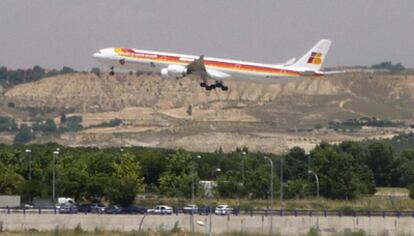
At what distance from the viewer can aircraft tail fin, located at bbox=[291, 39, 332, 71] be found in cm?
16262

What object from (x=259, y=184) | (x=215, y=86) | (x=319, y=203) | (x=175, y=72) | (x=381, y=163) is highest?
(x=175, y=72)

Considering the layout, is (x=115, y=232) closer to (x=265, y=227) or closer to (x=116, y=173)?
(x=265, y=227)

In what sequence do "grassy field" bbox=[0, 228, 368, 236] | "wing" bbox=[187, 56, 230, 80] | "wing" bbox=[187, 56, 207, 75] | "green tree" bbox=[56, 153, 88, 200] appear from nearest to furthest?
1. "grassy field" bbox=[0, 228, 368, 236]
2. "green tree" bbox=[56, 153, 88, 200]
3. "wing" bbox=[187, 56, 207, 75]
4. "wing" bbox=[187, 56, 230, 80]

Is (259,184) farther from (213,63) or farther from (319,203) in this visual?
(213,63)

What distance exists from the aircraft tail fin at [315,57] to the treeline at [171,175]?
870cm

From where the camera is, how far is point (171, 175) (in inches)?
6152

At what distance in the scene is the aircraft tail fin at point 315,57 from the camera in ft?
534

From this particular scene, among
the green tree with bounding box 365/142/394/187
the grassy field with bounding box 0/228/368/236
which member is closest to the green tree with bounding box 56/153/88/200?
the grassy field with bounding box 0/228/368/236

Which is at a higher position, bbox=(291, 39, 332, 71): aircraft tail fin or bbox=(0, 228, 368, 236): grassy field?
bbox=(291, 39, 332, 71): aircraft tail fin

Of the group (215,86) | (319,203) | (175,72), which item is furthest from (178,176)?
(319,203)

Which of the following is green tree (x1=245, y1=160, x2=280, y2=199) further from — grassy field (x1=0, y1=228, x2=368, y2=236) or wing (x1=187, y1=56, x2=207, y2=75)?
grassy field (x1=0, y1=228, x2=368, y2=236)

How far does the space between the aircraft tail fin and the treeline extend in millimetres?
8704

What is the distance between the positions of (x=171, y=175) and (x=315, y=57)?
21.2 meters

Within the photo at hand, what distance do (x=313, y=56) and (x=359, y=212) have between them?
49.2 metres
